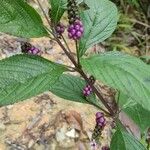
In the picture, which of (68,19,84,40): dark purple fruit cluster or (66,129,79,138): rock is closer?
(68,19,84,40): dark purple fruit cluster

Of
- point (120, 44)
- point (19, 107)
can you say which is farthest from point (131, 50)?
point (19, 107)

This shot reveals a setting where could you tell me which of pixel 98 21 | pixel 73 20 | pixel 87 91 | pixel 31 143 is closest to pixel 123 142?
pixel 87 91

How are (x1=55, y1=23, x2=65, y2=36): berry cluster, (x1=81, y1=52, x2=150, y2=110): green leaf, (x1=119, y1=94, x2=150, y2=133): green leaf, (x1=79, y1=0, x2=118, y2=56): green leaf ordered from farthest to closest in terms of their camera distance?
(x1=119, y1=94, x2=150, y2=133): green leaf < (x1=79, y1=0, x2=118, y2=56): green leaf < (x1=55, y1=23, x2=65, y2=36): berry cluster < (x1=81, y1=52, x2=150, y2=110): green leaf

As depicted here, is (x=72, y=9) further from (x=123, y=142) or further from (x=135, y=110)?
(x=135, y=110)

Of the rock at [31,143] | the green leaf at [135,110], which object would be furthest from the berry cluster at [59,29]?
the rock at [31,143]

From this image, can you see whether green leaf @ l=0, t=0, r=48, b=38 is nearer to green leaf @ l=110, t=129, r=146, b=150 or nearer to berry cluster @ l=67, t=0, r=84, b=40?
berry cluster @ l=67, t=0, r=84, b=40

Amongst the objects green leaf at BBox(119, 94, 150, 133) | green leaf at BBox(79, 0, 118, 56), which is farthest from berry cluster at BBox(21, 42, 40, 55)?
green leaf at BBox(119, 94, 150, 133)

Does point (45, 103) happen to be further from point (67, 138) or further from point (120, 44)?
point (120, 44)
